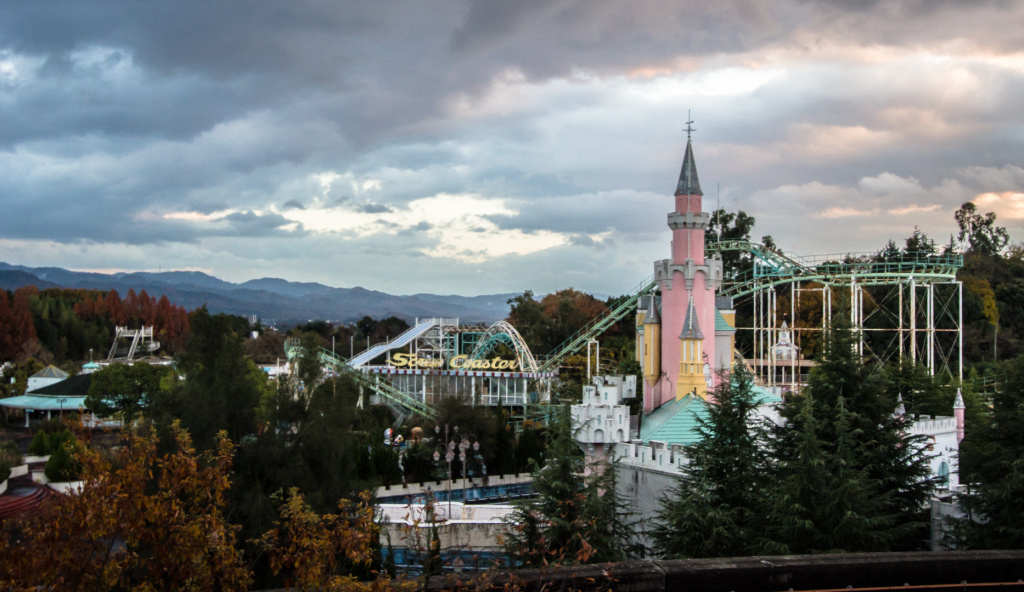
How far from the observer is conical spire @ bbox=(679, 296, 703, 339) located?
27.8 m

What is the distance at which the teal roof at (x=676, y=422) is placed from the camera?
23.4 m

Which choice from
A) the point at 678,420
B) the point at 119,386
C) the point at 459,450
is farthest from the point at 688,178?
the point at 119,386

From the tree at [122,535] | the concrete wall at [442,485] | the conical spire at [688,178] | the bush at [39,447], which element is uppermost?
the conical spire at [688,178]

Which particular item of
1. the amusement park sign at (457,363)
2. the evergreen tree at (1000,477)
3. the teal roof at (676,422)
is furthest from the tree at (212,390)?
the amusement park sign at (457,363)

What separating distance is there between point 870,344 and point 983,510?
4594cm

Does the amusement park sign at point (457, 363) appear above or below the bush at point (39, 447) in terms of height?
above

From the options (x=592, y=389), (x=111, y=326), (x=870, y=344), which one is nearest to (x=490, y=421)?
(x=592, y=389)

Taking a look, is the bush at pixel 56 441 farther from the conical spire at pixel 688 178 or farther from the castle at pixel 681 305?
the conical spire at pixel 688 178

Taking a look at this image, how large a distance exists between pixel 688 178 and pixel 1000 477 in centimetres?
1803

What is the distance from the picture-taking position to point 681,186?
1199 inches

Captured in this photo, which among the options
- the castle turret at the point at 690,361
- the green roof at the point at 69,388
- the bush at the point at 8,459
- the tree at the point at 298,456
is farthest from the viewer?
the green roof at the point at 69,388

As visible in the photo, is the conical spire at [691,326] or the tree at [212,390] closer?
the tree at [212,390]

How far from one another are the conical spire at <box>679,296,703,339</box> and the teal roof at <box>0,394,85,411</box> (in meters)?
40.8

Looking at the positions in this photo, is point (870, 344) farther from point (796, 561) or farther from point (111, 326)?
point (111, 326)
